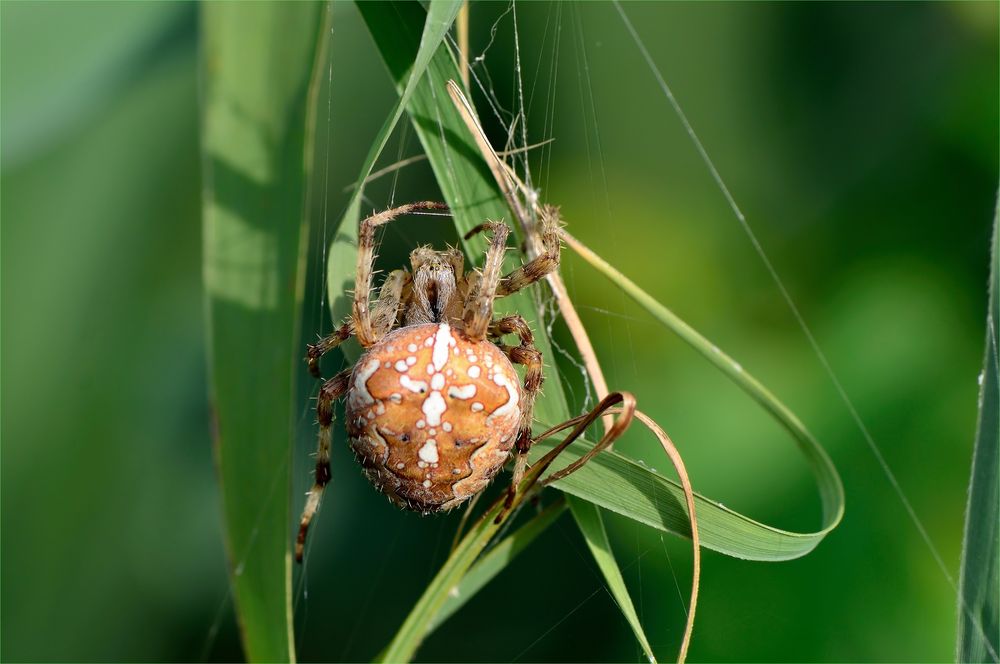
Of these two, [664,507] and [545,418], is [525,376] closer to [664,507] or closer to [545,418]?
[545,418]

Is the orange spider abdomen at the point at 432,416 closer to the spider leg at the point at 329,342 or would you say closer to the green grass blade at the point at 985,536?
the spider leg at the point at 329,342

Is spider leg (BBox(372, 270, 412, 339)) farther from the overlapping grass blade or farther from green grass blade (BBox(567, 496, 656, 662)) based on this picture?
green grass blade (BBox(567, 496, 656, 662))

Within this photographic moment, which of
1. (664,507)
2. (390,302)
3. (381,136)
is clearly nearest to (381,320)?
(390,302)

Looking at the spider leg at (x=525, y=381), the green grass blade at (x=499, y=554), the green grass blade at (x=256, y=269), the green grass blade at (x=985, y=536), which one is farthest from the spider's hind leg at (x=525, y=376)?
the green grass blade at (x=985, y=536)

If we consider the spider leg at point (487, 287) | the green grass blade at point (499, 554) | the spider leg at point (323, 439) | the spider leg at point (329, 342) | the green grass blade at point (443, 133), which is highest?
the green grass blade at point (443, 133)

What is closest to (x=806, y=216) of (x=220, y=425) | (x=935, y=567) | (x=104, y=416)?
(x=935, y=567)

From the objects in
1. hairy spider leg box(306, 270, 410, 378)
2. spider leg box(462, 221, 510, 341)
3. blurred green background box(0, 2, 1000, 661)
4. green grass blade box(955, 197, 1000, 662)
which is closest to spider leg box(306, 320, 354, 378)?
hairy spider leg box(306, 270, 410, 378)

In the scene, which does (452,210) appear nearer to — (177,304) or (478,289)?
(478,289)
